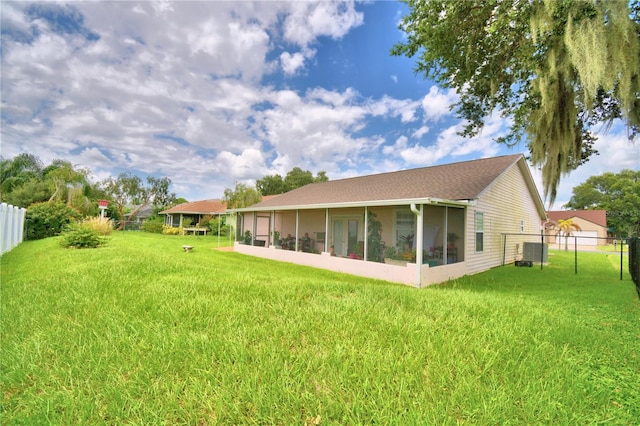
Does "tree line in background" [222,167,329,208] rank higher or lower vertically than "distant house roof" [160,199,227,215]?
higher

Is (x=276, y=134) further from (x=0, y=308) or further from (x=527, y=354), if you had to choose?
(x=527, y=354)

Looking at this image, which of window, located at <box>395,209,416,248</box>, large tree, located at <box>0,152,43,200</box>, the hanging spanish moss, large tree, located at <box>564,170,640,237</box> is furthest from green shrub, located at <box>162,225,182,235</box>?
large tree, located at <box>564,170,640,237</box>

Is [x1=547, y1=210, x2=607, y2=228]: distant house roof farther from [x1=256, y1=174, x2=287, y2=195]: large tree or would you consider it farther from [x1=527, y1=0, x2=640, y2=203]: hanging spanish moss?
[x1=527, y1=0, x2=640, y2=203]: hanging spanish moss

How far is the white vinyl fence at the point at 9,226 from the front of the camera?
9743mm

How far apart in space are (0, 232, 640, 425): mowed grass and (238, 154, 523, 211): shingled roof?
6461mm

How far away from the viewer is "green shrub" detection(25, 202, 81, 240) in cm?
1541

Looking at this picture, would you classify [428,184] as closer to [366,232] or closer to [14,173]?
[366,232]

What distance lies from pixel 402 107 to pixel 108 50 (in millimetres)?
12660

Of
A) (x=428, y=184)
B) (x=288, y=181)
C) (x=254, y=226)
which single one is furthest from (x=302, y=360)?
(x=288, y=181)

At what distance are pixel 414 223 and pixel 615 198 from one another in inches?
2268

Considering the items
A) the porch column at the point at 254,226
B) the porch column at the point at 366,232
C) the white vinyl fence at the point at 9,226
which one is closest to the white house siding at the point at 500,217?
the porch column at the point at 366,232

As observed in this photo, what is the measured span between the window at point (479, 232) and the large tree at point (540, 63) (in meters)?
2.70

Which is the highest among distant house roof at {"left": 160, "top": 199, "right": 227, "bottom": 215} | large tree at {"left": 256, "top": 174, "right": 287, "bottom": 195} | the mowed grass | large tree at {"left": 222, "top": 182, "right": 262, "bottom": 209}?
large tree at {"left": 256, "top": 174, "right": 287, "bottom": 195}

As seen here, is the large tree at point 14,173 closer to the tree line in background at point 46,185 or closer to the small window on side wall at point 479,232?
the tree line in background at point 46,185
